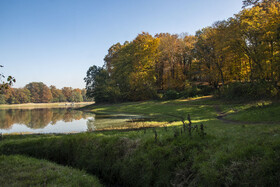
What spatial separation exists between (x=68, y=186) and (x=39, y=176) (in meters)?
1.41

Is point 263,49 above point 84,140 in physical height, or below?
above

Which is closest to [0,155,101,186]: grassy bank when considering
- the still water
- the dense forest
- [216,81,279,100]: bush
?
the still water

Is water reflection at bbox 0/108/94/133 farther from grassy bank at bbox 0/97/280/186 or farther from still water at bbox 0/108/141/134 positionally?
grassy bank at bbox 0/97/280/186

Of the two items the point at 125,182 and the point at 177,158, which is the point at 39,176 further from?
the point at 177,158

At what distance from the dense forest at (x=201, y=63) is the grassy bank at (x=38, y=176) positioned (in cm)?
2195

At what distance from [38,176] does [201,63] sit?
45.1 m

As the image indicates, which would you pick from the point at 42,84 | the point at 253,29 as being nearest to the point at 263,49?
the point at 253,29

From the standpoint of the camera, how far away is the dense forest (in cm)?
2441

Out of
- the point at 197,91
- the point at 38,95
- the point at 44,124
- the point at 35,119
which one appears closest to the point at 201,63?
the point at 197,91

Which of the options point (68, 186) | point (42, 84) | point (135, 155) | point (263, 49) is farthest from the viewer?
point (42, 84)

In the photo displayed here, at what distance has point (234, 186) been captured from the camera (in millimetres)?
4875

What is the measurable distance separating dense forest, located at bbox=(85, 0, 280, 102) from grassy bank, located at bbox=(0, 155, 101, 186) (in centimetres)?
2195

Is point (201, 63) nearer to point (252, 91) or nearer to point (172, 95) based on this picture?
point (172, 95)

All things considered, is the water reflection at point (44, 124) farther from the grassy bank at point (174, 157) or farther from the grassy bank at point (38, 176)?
the grassy bank at point (38, 176)
